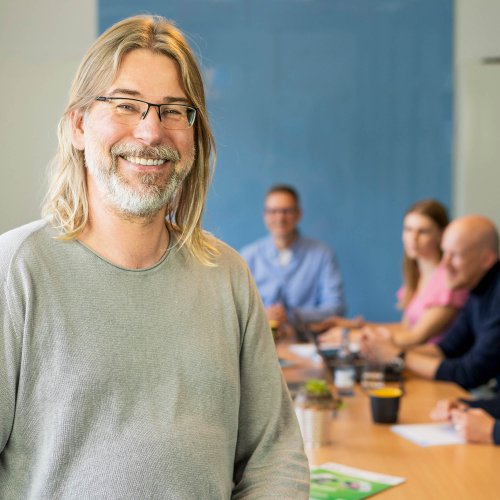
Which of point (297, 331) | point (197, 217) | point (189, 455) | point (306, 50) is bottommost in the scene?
point (297, 331)

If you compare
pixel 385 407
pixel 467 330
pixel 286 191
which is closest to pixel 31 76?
pixel 286 191

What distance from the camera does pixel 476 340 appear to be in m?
3.53

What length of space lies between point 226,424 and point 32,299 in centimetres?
43

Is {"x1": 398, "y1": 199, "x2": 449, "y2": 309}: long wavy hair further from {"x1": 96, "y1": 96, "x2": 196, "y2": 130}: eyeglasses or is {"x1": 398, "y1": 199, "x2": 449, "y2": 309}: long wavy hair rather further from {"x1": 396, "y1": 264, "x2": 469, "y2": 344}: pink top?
{"x1": 96, "y1": 96, "x2": 196, "y2": 130}: eyeglasses

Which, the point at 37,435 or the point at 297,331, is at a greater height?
the point at 37,435

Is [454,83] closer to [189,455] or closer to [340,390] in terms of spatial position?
[340,390]

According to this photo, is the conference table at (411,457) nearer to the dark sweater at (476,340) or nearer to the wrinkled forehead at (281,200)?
the dark sweater at (476,340)

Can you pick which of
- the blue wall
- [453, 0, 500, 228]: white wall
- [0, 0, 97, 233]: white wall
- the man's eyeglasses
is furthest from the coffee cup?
[0, 0, 97, 233]: white wall

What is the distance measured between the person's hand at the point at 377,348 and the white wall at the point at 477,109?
99.4 inches

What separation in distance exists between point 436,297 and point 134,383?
2829 mm

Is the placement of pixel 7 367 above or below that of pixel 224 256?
below

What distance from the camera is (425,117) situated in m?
5.65

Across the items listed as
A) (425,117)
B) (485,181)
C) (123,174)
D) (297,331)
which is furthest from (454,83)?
(123,174)

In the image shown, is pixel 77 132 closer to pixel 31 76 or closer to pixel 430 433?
pixel 430 433
